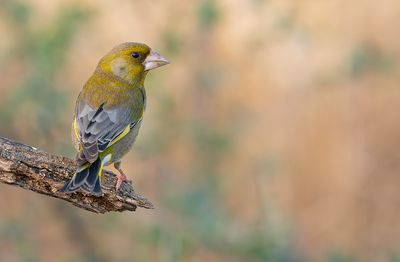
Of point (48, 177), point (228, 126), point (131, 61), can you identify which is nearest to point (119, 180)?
point (48, 177)

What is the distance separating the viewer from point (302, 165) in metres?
11.9

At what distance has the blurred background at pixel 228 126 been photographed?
27.8ft

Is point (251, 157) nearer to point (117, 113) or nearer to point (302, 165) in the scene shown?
point (302, 165)

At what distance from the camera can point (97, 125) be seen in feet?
20.0

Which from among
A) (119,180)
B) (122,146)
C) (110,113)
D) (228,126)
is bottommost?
(119,180)

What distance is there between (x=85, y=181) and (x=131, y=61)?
1740mm

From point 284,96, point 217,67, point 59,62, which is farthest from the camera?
point 284,96

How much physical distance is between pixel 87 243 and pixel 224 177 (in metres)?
1.50

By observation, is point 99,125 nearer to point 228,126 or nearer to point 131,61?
point 131,61

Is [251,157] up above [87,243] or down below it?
above

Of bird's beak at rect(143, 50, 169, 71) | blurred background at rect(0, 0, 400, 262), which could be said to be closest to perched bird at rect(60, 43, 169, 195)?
bird's beak at rect(143, 50, 169, 71)

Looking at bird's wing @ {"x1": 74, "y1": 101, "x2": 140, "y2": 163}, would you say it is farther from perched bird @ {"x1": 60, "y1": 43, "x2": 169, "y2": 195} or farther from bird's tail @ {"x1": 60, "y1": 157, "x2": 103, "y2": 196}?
bird's tail @ {"x1": 60, "y1": 157, "x2": 103, "y2": 196}

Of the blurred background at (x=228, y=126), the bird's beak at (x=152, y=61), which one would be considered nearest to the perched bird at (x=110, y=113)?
the bird's beak at (x=152, y=61)

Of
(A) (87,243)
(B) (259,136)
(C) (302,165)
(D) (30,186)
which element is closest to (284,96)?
(B) (259,136)
